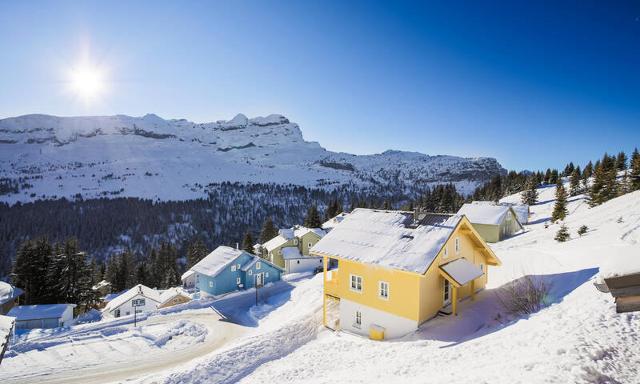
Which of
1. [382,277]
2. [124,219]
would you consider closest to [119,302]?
[382,277]

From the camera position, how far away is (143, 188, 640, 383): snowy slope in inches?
305

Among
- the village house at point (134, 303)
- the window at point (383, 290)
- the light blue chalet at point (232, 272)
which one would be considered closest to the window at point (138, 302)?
the village house at point (134, 303)

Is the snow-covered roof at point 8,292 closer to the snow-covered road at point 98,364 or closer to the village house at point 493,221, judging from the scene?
the snow-covered road at point 98,364

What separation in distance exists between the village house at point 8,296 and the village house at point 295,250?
34.7 m

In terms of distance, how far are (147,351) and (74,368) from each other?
416cm

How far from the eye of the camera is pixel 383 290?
1842 centimetres

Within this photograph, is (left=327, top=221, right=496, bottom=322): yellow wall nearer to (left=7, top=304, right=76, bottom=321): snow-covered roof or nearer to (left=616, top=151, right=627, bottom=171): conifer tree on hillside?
(left=7, top=304, right=76, bottom=321): snow-covered roof

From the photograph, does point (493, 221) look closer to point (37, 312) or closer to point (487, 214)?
point (487, 214)

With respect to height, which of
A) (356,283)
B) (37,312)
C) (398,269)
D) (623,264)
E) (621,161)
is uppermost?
(621,161)

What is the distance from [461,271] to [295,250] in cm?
4086

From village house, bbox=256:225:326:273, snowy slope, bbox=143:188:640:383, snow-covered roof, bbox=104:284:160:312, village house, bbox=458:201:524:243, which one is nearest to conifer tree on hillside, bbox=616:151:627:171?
village house, bbox=458:201:524:243

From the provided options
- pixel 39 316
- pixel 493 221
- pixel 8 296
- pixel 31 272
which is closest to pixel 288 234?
pixel 493 221

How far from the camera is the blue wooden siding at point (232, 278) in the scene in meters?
44.9

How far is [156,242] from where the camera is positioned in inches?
6250
